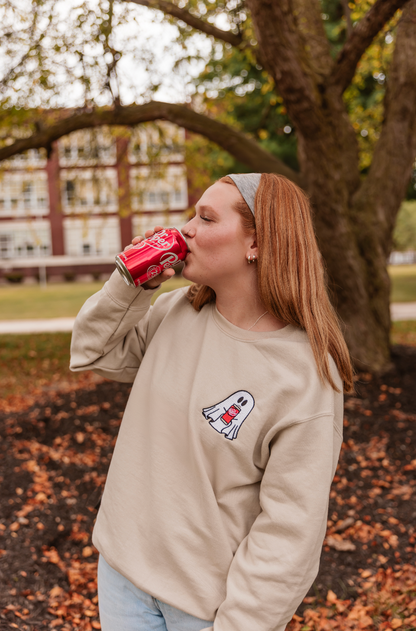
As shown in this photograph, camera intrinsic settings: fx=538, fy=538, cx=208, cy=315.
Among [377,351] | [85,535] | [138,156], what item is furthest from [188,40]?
[85,535]

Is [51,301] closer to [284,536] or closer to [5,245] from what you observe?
[5,245]

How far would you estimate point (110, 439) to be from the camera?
5.08 meters

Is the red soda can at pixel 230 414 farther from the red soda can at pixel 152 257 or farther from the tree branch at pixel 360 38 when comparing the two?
the tree branch at pixel 360 38

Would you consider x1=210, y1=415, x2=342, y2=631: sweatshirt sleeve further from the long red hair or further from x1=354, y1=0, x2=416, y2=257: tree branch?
x1=354, y1=0, x2=416, y2=257: tree branch

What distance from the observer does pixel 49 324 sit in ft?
46.3

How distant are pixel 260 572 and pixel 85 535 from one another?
2557 millimetres

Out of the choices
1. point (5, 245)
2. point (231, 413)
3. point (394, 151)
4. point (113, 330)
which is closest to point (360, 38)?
point (394, 151)

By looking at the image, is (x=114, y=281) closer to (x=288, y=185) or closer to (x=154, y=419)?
(x=154, y=419)

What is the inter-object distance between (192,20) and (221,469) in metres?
6.06

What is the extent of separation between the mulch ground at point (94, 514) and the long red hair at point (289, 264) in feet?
6.67

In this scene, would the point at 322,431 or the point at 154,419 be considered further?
the point at 154,419

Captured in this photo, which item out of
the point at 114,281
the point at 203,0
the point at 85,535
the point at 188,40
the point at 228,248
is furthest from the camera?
the point at 188,40

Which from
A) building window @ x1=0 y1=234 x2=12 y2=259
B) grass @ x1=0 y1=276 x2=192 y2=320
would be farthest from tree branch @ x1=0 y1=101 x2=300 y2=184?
building window @ x1=0 y1=234 x2=12 y2=259

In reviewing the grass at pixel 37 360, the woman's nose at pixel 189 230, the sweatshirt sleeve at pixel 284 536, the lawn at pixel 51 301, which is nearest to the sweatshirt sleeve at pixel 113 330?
the woman's nose at pixel 189 230
